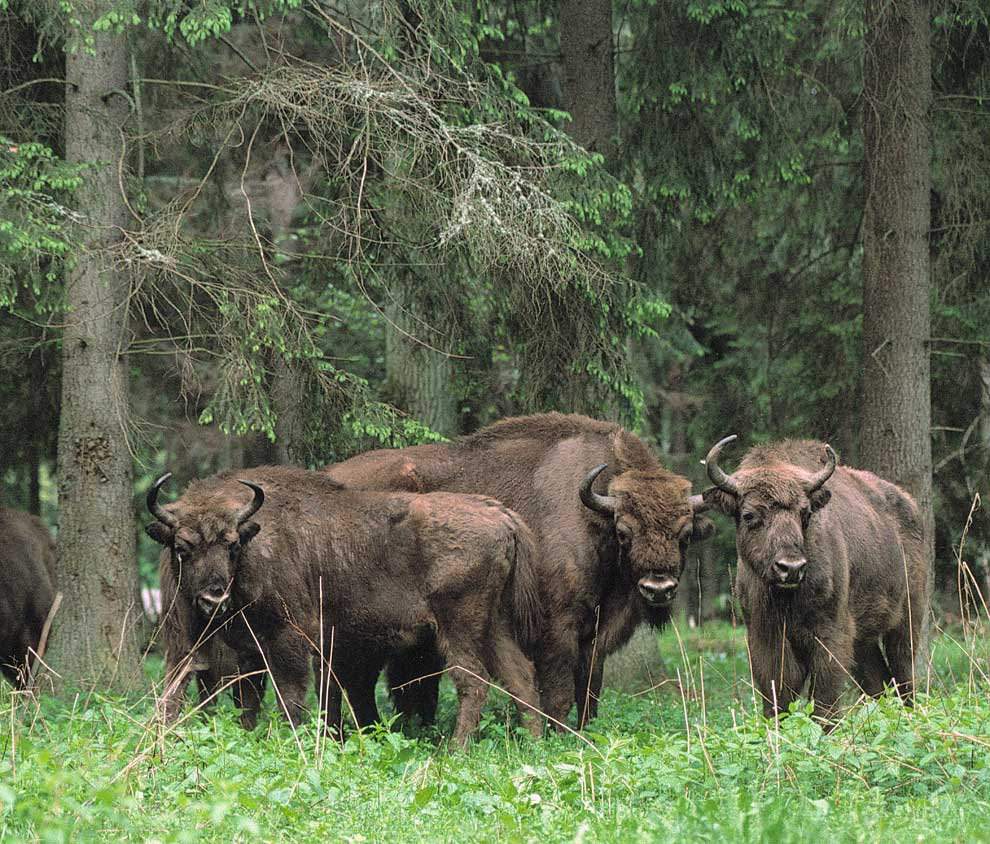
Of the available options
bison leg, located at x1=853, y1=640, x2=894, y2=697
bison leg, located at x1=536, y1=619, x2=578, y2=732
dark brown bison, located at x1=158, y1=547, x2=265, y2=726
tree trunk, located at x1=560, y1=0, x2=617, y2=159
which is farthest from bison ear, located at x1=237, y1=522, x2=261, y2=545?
tree trunk, located at x1=560, y1=0, x2=617, y2=159

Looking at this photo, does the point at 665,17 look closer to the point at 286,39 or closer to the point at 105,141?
the point at 286,39

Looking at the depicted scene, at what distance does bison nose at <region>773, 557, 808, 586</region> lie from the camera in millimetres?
10102

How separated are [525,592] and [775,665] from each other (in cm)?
228

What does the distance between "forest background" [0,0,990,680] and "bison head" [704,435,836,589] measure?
139cm

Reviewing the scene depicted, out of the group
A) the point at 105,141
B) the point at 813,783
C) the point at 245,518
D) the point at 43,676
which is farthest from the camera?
the point at 105,141

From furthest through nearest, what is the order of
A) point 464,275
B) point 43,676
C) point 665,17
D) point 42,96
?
point 665,17, point 42,96, point 464,275, point 43,676

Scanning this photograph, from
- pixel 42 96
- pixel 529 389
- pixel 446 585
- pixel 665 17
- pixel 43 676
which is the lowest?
pixel 43 676

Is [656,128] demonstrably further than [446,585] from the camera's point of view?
Yes

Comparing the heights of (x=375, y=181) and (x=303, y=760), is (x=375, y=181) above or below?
above

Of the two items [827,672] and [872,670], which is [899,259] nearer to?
[872,670]

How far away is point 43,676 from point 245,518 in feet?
8.34

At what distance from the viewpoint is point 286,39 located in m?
15.0

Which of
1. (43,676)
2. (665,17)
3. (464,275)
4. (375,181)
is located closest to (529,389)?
(464,275)

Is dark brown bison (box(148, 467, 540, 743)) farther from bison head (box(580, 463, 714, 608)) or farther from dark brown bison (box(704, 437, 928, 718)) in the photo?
dark brown bison (box(704, 437, 928, 718))
